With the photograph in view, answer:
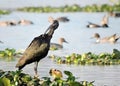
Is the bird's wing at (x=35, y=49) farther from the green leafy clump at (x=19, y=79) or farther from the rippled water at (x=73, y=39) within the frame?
the green leafy clump at (x=19, y=79)

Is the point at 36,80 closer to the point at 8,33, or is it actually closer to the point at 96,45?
the point at 96,45

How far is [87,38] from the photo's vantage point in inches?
899

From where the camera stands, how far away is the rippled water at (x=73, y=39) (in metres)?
14.7

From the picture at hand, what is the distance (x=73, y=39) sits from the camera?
73.7ft

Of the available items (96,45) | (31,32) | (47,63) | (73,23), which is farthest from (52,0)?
(47,63)

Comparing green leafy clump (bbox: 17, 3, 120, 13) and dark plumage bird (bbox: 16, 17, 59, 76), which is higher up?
green leafy clump (bbox: 17, 3, 120, 13)

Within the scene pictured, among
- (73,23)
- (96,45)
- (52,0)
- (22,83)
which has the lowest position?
(22,83)

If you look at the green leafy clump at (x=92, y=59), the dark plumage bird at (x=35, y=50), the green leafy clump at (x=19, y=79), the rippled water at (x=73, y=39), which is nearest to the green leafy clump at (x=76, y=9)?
the rippled water at (x=73, y=39)

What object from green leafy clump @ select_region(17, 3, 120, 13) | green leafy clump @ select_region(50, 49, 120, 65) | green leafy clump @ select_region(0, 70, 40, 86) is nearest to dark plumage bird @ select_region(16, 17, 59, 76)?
green leafy clump @ select_region(0, 70, 40, 86)

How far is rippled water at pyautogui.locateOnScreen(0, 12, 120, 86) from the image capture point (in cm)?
1467

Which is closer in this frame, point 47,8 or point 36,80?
point 36,80

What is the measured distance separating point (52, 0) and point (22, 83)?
99.4 ft

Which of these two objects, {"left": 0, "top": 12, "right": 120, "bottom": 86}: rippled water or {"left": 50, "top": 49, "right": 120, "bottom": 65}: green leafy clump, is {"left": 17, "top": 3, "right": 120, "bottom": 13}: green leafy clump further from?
{"left": 50, "top": 49, "right": 120, "bottom": 65}: green leafy clump

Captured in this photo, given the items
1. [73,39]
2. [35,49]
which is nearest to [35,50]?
[35,49]
